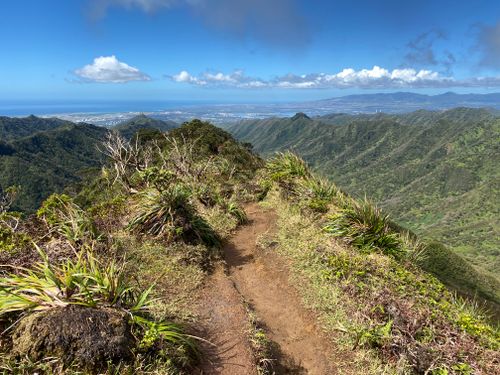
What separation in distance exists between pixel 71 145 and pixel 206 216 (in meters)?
149

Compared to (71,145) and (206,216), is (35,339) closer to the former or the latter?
(206,216)

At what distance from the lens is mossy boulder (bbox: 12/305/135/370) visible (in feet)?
11.1

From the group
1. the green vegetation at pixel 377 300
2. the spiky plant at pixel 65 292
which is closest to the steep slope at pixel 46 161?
the green vegetation at pixel 377 300

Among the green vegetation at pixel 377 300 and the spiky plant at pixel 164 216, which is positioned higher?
the spiky plant at pixel 164 216

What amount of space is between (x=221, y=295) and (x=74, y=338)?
2.53 meters

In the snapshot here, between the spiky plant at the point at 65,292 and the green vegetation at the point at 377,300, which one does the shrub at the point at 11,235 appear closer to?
the spiky plant at the point at 65,292

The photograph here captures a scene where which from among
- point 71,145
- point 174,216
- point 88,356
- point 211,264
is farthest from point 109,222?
point 71,145

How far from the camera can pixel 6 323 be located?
372 centimetres

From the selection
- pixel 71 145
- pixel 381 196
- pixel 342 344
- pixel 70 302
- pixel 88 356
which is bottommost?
pixel 381 196

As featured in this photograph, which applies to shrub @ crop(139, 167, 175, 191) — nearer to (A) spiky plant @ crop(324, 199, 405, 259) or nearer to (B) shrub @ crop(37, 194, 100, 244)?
(B) shrub @ crop(37, 194, 100, 244)

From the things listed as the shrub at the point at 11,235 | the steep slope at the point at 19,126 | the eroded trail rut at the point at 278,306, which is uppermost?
the shrub at the point at 11,235

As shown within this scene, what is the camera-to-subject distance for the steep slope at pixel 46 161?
8612 centimetres

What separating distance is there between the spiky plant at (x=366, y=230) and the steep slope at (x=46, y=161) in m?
58.6

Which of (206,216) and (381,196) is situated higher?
(206,216)
